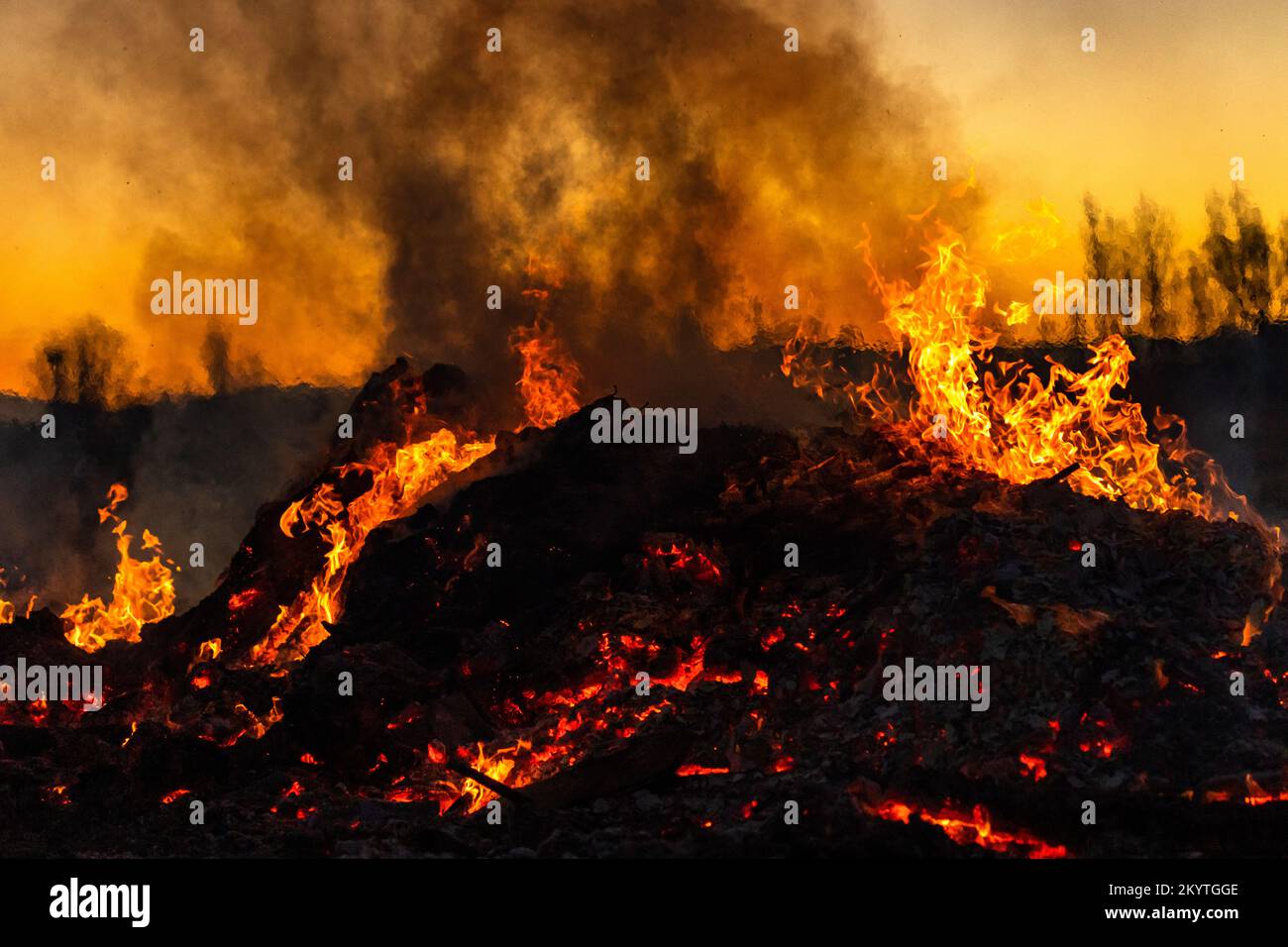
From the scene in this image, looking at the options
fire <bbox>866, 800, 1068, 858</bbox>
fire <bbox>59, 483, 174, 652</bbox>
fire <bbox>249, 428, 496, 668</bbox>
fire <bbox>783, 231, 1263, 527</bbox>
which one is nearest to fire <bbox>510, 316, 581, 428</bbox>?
fire <bbox>249, 428, 496, 668</bbox>

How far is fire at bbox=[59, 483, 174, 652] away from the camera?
1072 inches

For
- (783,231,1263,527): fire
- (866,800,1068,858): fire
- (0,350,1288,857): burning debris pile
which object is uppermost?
(783,231,1263,527): fire

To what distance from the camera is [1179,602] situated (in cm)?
1883

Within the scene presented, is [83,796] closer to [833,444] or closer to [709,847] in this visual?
[709,847]

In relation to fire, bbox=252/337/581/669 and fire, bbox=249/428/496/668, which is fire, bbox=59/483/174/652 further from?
fire, bbox=249/428/496/668

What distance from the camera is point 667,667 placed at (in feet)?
66.4

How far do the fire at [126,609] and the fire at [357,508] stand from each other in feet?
15.7

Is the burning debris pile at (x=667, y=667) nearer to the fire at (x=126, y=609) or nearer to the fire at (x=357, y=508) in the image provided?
the fire at (x=357, y=508)

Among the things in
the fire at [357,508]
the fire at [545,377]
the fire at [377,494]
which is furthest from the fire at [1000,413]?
the fire at [357,508]

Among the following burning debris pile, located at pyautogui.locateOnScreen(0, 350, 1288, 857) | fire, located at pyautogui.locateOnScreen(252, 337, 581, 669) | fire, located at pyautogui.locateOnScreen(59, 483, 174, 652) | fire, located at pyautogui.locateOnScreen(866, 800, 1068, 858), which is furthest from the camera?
fire, located at pyautogui.locateOnScreen(59, 483, 174, 652)

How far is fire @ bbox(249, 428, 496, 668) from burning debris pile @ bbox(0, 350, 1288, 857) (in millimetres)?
66

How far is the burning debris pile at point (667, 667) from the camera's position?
16078 mm
